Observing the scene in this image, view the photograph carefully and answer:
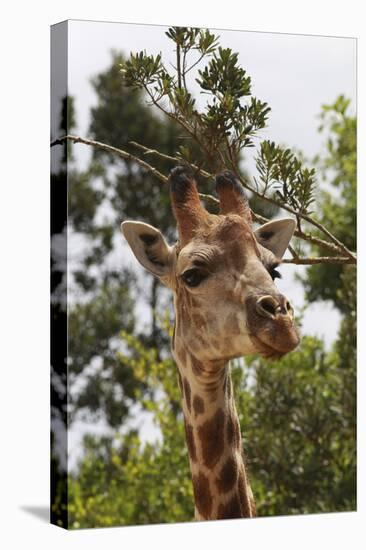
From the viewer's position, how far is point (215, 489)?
5.78 meters

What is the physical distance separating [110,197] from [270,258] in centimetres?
417

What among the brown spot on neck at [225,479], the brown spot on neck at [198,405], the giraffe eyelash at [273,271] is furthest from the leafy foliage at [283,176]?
the brown spot on neck at [225,479]

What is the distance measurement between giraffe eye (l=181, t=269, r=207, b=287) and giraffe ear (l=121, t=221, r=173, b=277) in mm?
186

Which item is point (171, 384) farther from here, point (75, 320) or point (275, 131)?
point (275, 131)

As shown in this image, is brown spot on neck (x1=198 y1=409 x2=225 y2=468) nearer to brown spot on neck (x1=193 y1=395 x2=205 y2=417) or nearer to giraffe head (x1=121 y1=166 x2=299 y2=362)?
brown spot on neck (x1=193 y1=395 x2=205 y2=417)

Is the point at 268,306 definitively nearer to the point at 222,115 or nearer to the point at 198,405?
the point at 198,405

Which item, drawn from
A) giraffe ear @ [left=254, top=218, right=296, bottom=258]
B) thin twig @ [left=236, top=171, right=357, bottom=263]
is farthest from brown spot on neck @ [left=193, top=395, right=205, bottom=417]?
thin twig @ [left=236, top=171, right=357, bottom=263]

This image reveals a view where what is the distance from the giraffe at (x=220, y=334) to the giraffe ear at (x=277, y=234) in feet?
1.01

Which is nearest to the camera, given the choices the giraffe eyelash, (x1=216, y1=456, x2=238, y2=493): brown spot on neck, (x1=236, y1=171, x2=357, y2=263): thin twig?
(x1=216, y1=456, x2=238, y2=493): brown spot on neck

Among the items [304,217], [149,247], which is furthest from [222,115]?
[149,247]

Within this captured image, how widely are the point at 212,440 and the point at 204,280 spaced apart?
30.9 inches

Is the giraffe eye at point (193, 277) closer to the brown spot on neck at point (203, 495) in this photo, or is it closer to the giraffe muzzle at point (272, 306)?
the giraffe muzzle at point (272, 306)

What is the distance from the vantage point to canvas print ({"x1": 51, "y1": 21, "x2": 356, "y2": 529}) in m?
5.84

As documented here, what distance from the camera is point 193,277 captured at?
19.3 feet
